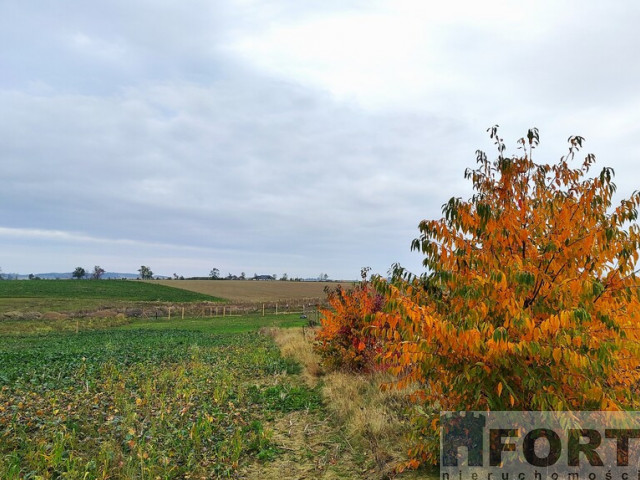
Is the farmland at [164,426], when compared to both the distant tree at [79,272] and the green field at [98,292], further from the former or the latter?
the distant tree at [79,272]

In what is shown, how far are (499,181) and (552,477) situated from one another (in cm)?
364

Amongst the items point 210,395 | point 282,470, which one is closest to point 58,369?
point 210,395

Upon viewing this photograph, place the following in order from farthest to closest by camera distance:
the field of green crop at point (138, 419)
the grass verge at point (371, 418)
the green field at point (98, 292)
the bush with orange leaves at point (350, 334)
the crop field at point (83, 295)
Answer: the green field at point (98, 292), the crop field at point (83, 295), the bush with orange leaves at point (350, 334), the grass verge at point (371, 418), the field of green crop at point (138, 419)

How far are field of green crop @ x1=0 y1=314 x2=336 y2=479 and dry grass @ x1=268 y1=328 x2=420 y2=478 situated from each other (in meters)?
0.83

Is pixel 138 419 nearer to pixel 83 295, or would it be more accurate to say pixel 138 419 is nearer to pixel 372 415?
pixel 372 415

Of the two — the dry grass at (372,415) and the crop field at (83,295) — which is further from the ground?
the dry grass at (372,415)

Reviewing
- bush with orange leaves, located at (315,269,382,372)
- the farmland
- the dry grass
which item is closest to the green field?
the farmland

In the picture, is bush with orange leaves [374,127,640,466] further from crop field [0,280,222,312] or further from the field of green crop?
crop field [0,280,222,312]

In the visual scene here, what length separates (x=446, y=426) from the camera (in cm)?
495

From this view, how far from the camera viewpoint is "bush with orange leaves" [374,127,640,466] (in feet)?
12.8

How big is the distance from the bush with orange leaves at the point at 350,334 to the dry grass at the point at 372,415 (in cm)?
47

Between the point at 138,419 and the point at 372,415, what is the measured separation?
4.66 m

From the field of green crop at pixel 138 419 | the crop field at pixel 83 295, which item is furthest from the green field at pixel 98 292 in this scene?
the field of green crop at pixel 138 419

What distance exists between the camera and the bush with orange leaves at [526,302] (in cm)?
391
